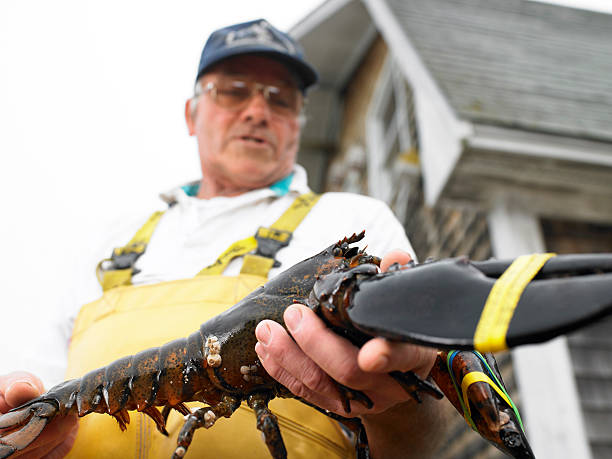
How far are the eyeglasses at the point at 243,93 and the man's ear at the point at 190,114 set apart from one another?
0.19 meters

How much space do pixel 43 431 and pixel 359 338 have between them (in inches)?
32.5

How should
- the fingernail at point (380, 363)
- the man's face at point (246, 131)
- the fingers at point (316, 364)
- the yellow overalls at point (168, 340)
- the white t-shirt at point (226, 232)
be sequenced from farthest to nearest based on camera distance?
the man's face at point (246, 131) → the white t-shirt at point (226, 232) → the yellow overalls at point (168, 340) → the fingers at point (316, 364) → the fingernail at point (380, 363)

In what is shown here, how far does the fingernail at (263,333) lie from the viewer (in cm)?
101

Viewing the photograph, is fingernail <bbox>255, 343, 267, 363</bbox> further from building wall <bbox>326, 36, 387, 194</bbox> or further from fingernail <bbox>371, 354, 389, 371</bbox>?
building wall <bbox>326, 36, 387, 194</bbox>

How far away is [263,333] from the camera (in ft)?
3.34

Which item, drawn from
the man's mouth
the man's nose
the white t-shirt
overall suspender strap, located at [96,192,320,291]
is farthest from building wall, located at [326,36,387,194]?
overall suspender strap, located at [96,192,320,291]

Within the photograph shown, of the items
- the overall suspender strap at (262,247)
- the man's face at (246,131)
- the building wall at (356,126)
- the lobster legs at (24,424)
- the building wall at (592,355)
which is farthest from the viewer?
the building wall at (356,126)

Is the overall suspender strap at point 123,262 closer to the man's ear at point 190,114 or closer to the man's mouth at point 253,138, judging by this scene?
the man's mouth at point 253,138

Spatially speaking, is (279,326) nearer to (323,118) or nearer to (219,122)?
(219,122)

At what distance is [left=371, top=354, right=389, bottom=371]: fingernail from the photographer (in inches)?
33.0

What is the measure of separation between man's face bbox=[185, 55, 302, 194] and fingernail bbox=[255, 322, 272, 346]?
49.1 inches

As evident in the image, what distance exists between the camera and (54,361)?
6.32 feet

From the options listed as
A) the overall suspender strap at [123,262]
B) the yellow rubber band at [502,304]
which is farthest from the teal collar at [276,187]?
the yellow rubber band at [502,304]

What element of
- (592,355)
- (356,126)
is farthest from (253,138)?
(356,126)
